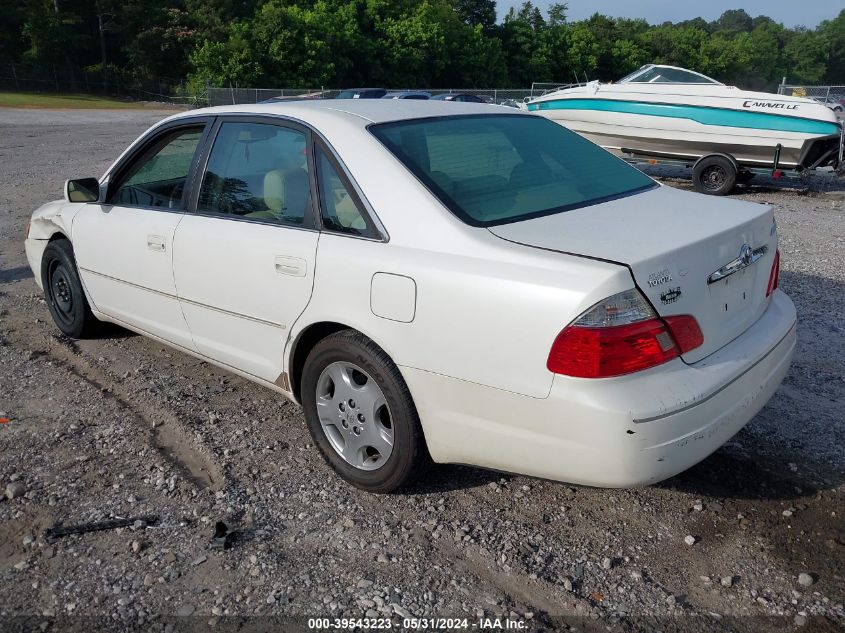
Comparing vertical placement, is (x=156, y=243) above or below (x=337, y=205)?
below

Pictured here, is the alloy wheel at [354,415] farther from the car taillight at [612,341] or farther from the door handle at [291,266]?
the car taillight at [612,341]

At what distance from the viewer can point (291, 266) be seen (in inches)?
134

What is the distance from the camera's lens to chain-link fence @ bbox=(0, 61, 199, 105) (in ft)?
163

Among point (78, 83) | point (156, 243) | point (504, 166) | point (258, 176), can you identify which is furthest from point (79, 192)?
point (78, 83)

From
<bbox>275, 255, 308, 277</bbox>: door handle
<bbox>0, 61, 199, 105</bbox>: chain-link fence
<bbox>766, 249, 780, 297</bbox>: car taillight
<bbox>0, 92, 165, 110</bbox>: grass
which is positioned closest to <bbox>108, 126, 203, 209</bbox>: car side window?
<bbox>275, 255, 308, 277</bbox>: door handle

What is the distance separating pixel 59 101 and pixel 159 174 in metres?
46.0

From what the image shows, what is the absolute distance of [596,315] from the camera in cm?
256

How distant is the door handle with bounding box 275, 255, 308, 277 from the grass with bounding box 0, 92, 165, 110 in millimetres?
40895

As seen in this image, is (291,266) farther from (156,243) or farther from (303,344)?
(156,243)

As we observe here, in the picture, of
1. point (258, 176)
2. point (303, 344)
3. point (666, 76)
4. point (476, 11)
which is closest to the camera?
point (303, 344)

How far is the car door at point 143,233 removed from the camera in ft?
13.7

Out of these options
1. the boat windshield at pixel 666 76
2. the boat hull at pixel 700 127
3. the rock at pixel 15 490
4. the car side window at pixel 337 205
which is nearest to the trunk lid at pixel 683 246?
the car side window at pixel 337 205

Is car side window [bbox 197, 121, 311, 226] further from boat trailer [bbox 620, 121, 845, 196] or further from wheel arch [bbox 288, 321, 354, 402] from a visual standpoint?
boat trailer [bbox 620, 121, 845, 196]

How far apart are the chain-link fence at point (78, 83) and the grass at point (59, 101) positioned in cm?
139
